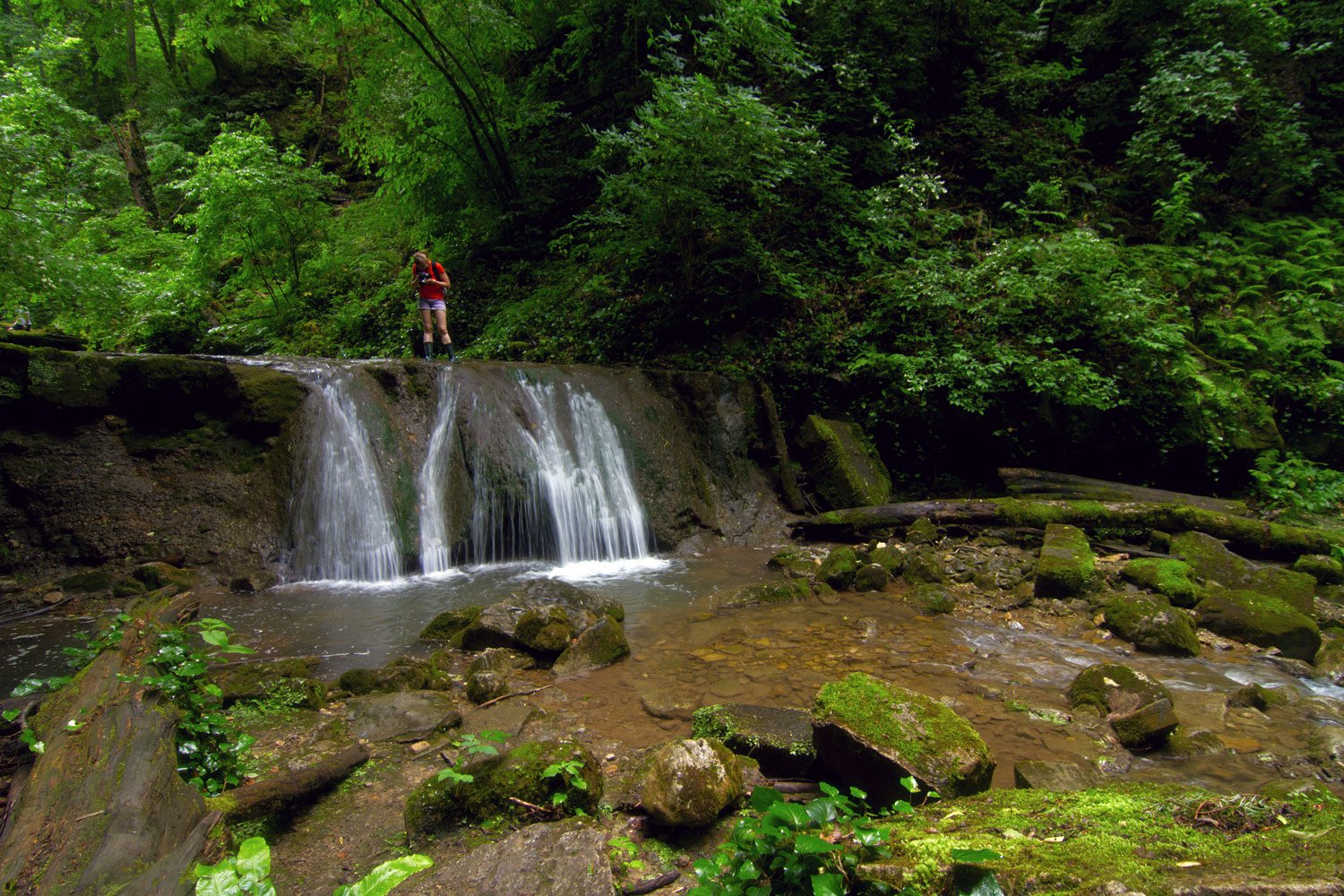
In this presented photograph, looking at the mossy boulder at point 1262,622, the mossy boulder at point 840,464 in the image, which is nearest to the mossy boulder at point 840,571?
the mossy boulder at point 840,464

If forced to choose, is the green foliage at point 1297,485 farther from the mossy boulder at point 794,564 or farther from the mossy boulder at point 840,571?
the mossy boulder at point 794,564

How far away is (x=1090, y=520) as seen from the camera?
24.4 feet

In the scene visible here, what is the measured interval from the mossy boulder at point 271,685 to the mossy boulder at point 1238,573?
755 centimetres

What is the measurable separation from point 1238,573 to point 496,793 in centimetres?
718

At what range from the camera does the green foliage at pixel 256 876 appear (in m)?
1.00

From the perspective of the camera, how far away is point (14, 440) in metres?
6.04

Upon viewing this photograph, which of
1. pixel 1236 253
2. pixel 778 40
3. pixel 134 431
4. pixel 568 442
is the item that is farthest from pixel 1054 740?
pixel 1236 253

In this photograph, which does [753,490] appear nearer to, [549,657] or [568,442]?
[568,442]

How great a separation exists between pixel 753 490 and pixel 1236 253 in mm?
10155

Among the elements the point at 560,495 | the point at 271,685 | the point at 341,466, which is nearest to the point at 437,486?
the point at 341,466

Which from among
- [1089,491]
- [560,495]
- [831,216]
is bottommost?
[1089,491]

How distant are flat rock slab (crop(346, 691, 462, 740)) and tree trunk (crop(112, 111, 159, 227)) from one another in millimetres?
20690

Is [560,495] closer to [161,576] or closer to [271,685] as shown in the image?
[161,576]

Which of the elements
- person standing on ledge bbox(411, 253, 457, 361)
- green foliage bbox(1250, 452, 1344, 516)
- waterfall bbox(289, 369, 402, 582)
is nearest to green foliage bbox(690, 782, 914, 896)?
waterfall bbox(289, 369, 402, 582)
